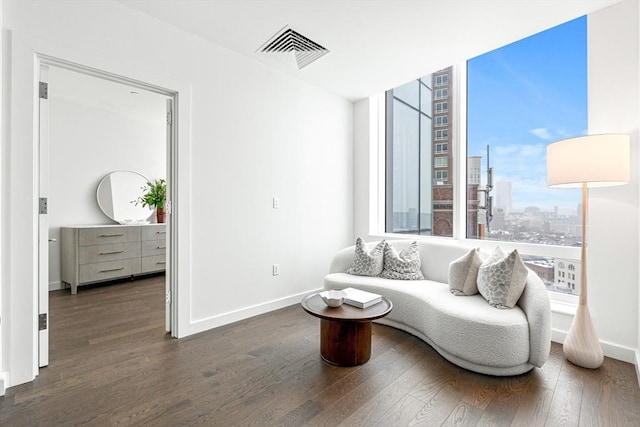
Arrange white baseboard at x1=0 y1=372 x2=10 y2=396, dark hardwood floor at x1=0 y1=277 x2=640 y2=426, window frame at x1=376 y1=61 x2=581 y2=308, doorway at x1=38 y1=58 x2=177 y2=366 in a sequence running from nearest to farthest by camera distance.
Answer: dark hardwood floor at x1=0 y1=277 x2=640 y2=426, white baseboard at x1=0 y1=372 x2=10 y2=396, window frame at x1=376 y1=61 x2=581 y2=308, doorway at x1=38 y1=58 x2=177 y2=366

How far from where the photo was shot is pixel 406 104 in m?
4.21

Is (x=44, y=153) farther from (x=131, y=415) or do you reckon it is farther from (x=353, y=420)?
(x=353, y=420)

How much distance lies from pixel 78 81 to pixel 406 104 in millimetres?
4059

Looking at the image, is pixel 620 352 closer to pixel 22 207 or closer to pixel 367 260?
pixel 367 260

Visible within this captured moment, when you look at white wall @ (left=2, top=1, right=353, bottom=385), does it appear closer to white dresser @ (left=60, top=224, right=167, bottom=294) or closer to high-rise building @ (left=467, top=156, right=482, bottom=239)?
high-rise building @ (left=467, top=156, right=482, bottom=239)

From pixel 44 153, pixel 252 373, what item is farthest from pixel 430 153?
pixel 44 153

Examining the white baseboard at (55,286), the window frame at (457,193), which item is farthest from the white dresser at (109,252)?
the window frame at (457,193)

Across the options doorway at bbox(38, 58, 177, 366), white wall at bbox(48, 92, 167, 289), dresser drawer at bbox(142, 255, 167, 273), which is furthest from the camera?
dresser drawer at bbox(142, 255, 167, 273)

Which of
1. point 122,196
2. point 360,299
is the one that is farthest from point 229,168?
point 122,196

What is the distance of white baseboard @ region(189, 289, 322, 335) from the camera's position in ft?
9.22

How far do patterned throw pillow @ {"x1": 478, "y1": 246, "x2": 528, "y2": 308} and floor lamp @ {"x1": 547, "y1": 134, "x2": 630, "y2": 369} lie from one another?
455mm

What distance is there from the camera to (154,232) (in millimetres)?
4812

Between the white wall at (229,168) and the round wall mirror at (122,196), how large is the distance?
2735mm

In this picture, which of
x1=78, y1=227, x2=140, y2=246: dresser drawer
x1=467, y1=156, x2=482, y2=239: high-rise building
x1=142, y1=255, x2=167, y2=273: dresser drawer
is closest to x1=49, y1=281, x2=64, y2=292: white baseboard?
x1=78, y1=227, x2=140, y2=246: dresser drawer
